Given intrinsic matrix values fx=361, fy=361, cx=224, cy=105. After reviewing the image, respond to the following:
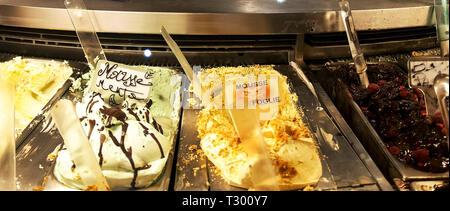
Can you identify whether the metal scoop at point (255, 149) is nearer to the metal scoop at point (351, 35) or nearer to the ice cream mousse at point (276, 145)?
the ice cream mousse at point (276, 145)

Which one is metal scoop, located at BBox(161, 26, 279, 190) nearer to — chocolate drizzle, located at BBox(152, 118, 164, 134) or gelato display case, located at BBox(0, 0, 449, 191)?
gelato display case, located at BBox(0, 0, 449, 191)

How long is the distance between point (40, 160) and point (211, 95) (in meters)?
0.92

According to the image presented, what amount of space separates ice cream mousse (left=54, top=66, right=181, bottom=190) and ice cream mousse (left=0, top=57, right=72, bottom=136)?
49 centimetres

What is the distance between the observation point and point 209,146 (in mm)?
1732

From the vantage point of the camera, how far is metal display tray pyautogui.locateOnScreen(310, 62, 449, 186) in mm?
1567

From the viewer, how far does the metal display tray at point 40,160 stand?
5.10 feet

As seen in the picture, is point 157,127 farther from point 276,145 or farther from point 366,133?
point 366,133

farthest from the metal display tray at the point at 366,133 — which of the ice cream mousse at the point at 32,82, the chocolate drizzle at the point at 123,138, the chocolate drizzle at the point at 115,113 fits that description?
the ice cream mousse at the point at 32,82

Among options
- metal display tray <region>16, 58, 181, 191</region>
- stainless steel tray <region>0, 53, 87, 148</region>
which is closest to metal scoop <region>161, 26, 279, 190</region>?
metal display tray <region>16, 58, 181, 191</region>

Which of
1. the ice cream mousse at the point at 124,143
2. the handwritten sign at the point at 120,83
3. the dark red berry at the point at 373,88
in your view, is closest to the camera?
the ice cream mousse at the point at 124,143

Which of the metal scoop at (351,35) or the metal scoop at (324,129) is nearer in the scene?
the metal scoop at (324,129)

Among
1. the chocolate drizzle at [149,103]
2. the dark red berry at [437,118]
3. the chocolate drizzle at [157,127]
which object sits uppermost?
the chocolate drizzle at [149,103]

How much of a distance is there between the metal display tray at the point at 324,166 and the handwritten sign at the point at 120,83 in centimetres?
29

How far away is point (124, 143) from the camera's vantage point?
1591 millimetres
